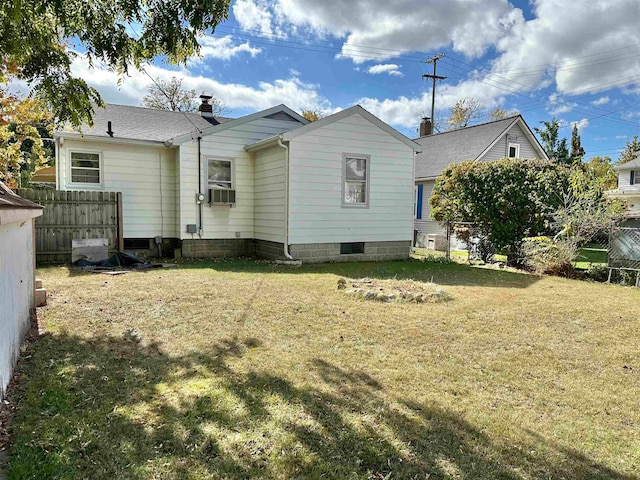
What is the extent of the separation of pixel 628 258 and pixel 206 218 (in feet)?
32.3

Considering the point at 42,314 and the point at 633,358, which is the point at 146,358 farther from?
the point at 633,358

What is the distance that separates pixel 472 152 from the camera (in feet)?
59.2

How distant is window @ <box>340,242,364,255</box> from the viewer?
423 inches

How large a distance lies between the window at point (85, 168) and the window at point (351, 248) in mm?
6670

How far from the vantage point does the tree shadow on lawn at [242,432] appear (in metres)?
2.12

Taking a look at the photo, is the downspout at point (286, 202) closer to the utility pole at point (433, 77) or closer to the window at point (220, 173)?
the window at point (220, 173)

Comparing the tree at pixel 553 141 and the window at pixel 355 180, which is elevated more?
the tree at pixel 553 141

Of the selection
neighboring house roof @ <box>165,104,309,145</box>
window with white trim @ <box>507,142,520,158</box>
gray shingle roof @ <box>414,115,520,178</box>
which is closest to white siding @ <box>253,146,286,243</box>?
neighboring house roof @ <box>165,104,309,145</box>

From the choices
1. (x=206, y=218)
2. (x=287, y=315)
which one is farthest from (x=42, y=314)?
(x=206, y=218)

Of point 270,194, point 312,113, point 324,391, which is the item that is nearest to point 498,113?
point 312,113

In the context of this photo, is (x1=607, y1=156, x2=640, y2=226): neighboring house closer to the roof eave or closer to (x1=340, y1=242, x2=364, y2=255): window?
(x1=340, y1=242, x2=364, y2=255): window

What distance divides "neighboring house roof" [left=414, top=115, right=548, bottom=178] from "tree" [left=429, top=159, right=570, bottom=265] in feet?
19.5

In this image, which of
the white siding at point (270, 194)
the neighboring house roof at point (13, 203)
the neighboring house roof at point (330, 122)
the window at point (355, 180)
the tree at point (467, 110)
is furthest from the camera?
the tree at point (467, 110)

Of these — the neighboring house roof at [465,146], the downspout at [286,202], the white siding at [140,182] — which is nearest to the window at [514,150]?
the neighboring house roof at [465,146]
